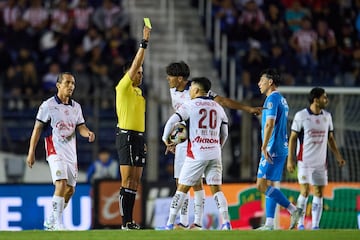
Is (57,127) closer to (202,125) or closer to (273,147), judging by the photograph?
(202,125)

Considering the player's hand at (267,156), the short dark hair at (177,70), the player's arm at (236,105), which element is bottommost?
the player's hand at (267,156)

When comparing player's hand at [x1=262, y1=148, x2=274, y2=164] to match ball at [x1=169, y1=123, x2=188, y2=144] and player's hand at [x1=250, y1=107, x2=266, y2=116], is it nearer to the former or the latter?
player's hand at [x1=250, y1=107, x2=266, y2=116]

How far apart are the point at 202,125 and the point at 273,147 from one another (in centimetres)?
155

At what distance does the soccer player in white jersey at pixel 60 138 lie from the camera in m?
18.6

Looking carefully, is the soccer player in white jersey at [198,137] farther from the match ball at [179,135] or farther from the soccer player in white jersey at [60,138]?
the soccer player in white jersey at [60,138]

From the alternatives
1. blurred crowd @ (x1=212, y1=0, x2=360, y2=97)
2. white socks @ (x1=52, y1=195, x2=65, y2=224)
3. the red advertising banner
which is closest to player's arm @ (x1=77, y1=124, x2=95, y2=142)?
white socks @ (x1=52, y1=195, x2=65, y2=224)

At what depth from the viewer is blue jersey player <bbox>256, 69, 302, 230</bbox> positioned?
19188 millimetres

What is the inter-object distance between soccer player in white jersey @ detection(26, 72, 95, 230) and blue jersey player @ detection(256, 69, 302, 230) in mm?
2477

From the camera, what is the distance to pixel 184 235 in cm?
1675

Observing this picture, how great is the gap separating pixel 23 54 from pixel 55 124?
29.7 feet

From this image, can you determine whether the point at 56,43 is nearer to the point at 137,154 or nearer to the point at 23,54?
the point at 23,54

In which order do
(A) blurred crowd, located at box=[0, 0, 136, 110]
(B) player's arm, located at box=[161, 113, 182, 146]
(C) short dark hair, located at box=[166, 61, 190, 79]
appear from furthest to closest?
(A) blurred crowd, located at box=[0, 0, 136, 110] → (C) short dark hair, located at box=[166, 61, 190, 79] → (B) player's arm, located at box=[161, 113, 182, 146]

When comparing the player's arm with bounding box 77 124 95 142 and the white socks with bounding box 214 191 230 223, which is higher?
the player's arm with bounding box 77 124 95 142

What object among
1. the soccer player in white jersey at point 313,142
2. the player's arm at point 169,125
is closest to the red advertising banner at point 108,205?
the soccer player in white jersey at point 313,142
